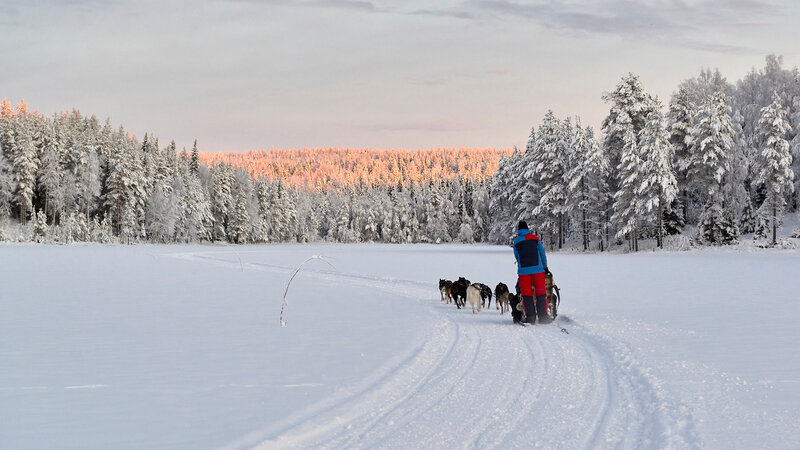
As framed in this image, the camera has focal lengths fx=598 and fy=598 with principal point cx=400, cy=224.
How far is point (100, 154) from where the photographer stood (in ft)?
317

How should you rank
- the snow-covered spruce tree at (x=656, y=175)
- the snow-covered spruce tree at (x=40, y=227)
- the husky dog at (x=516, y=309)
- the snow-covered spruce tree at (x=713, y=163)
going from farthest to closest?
the snow-covered spruce tree at (x=40, y=227) → the snow-covered spruce tree at (x=713, y=163) → the snow-covered spruce tree at (x=656, y=175) → the husky dog at (x=516, y=309)

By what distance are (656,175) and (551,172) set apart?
47.4 ft

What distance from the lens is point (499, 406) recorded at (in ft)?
21.6

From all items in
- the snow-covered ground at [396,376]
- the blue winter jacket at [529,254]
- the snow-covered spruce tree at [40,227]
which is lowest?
the snow-covered ground at [396,376]

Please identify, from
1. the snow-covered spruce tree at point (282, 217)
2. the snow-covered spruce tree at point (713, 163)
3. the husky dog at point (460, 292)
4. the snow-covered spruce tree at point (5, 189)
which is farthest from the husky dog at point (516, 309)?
the snow-covered spruce tree at point (282, 217)

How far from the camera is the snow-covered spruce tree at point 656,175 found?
49062mm

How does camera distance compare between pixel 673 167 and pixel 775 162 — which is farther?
pixel 673 167

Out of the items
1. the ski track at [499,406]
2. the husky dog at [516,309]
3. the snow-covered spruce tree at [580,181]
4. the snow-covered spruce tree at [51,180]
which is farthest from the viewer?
the snow-covered spruce tree at [51,180]

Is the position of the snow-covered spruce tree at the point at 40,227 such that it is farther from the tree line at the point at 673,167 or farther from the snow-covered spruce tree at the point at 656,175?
the snow-covered spruce tree at the point at 656,175

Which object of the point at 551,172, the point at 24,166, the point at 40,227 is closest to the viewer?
the point at 551,172

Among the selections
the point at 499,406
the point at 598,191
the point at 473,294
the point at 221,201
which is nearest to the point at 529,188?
the point at 598,191

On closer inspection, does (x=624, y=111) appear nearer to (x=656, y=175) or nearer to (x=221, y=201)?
(x=656, y=175)

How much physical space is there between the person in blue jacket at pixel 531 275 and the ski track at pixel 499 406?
107 inches

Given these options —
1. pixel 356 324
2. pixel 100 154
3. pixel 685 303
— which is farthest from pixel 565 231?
pixel 100 154
